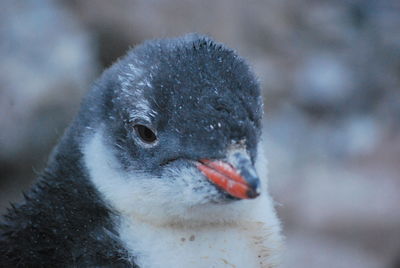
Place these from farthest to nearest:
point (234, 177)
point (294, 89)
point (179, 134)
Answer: point (294, 89) < point (179, 134) < point (234, 177)

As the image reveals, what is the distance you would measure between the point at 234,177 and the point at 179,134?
0.82 feet

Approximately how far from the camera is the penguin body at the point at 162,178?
2100 millimetres

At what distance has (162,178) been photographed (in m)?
2.15

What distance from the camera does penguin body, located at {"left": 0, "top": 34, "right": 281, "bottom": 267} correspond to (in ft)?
6.89

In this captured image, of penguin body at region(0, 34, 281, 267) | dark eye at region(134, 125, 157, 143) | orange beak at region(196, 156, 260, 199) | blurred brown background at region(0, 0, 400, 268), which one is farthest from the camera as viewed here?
blurred brown background at region(0, 0, 400, 268)

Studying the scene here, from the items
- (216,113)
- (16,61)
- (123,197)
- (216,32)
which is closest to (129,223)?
(123,197)

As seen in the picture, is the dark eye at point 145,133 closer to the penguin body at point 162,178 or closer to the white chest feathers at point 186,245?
the penguin body at point 162,178

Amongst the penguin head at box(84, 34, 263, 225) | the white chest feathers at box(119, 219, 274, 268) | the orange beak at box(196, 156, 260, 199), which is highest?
the penguin head at box(84, 34, 263, 225)

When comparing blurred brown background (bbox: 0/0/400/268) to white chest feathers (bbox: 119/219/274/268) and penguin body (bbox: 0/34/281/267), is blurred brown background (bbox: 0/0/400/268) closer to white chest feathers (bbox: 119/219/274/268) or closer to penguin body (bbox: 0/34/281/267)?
penguin body (bbox: 0/34/281/267)

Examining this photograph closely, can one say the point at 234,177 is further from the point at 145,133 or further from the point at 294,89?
the point at 294,89

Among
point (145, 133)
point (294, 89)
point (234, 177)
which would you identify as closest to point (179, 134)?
point (145, 133)

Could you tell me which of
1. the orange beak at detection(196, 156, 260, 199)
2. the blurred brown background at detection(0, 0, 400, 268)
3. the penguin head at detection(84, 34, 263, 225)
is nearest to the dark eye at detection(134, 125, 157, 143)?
the penguin head at detection(84, 34, 263, 225)

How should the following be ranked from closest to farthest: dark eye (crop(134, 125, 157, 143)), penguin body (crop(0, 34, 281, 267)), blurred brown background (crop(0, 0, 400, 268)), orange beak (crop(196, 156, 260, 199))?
orange beak (crop(196, 156, 260, 199)), penguin body (crop(0, 34, 281, 267)), dark eye (crop(134, 125, 157, 143)), blurred brown background (crop(0, 0, 400, 268))

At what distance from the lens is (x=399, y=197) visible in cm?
504
